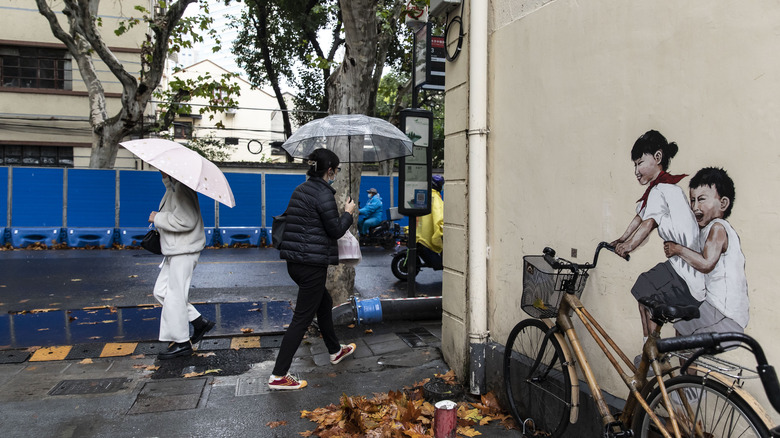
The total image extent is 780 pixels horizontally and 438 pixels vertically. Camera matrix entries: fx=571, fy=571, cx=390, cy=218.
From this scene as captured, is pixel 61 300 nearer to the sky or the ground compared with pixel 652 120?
nearer to the ground

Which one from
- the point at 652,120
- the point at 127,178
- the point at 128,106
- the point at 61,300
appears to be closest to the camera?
the point at 652,120

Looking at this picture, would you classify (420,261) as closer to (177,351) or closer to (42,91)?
(177,351)

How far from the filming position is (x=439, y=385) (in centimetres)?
455

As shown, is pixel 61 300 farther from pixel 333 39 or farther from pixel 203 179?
pixel 333 39

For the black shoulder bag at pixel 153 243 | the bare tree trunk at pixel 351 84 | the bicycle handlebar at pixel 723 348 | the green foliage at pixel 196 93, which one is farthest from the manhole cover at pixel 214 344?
the green foliage at pixel 196 93

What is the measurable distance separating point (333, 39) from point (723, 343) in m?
20.6

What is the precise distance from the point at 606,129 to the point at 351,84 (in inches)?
172

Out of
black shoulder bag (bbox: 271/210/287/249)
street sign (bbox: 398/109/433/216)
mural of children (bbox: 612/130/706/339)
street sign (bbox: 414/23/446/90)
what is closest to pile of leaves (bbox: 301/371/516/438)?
black shoulder bag (bbox: 271/210/287/249)

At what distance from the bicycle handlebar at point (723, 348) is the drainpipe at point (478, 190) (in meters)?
2.06

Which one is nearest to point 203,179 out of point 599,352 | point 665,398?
point 599,352

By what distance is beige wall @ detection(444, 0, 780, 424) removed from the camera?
8.20 feet

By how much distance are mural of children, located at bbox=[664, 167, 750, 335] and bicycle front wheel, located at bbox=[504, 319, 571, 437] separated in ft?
3.04

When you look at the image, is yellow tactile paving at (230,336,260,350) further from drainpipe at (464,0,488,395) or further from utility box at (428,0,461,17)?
utility box at (428,0,461,17)

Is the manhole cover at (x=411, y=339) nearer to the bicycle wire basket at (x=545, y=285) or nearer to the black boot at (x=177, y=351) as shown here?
the black boot at (x=177, y=351)
